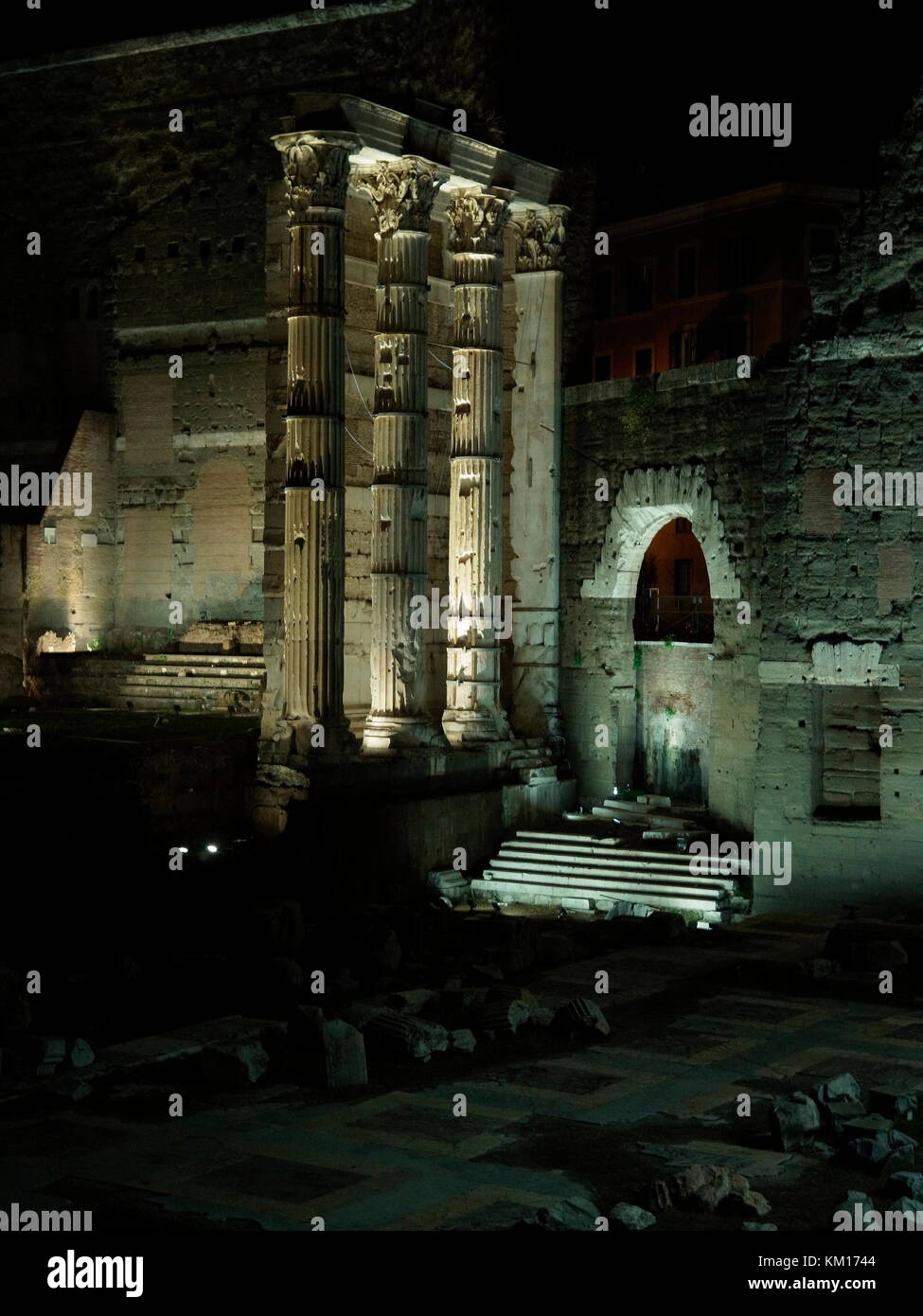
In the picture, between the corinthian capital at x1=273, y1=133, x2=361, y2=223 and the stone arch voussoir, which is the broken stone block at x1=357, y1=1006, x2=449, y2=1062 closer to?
the stone arch voussoir

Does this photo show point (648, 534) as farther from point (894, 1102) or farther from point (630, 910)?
point (894, 1102)

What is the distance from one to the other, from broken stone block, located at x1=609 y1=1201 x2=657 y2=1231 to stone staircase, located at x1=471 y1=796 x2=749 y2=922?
426 inches

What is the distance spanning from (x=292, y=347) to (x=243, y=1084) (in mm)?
11191

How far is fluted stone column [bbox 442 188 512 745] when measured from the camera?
2425 centimetres

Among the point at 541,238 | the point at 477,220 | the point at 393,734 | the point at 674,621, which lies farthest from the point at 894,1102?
the point at 674,621

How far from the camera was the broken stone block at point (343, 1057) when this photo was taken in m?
12.8

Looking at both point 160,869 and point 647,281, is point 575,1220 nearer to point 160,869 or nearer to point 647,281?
point 160,869

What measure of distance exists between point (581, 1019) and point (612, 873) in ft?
24.1

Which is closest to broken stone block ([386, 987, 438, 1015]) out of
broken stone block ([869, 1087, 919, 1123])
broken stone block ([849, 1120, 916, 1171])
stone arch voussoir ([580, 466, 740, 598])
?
broken stone block ([869, 1087, 919, 1123])

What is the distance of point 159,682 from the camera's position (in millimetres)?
30156

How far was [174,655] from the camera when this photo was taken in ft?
101

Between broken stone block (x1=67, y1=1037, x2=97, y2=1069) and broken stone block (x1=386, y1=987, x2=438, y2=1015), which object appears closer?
broken stone block (x1=67, y1=1037, x2=97, y2=1069)

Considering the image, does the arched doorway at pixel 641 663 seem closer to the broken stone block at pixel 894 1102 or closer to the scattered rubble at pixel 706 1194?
the broken stone block at pixel 894 1102

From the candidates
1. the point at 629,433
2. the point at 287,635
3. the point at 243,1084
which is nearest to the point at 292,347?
the point at 287,635
